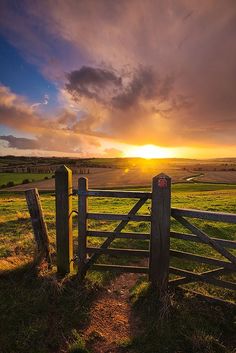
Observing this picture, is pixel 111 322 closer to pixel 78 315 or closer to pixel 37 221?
pixel 78 315

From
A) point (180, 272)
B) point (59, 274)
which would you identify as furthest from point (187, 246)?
point (59, 274)

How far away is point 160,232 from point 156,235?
0.38ft

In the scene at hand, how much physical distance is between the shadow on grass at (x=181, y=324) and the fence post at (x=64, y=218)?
1.75 m

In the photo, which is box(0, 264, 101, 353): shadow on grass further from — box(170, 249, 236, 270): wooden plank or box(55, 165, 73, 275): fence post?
box(170, 249, 236, 270): wooden plank

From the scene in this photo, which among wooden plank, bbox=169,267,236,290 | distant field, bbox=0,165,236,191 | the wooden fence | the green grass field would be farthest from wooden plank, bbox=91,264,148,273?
distant field, bbox=0,165,236,191

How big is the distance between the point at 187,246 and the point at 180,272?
13.0 ft

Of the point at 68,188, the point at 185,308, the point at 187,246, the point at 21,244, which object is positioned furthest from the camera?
the point at 187,246

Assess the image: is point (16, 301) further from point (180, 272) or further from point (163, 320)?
point (180, 272)

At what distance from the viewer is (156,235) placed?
577 cm

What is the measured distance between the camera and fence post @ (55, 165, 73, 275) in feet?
20.4

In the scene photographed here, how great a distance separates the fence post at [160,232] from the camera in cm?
561

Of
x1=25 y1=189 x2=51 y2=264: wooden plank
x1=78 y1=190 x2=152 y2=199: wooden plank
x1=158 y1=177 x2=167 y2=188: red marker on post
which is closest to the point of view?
x1=158 y1=177 x2=167 y2=188: red marker on post

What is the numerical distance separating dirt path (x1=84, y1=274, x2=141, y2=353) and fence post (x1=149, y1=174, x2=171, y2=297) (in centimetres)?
77

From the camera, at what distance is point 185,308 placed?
5.23m
